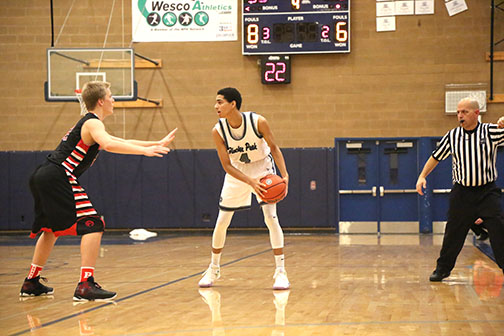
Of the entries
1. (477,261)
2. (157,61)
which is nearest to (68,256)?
(477,261)

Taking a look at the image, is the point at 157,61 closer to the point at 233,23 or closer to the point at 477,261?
the point at 233,23

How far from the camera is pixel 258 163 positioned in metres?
6.22

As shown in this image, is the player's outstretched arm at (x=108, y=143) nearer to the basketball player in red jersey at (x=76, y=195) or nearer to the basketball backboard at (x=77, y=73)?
the basketball player in red jersey at (x=76, y=195)

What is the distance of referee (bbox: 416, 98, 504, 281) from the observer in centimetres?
608

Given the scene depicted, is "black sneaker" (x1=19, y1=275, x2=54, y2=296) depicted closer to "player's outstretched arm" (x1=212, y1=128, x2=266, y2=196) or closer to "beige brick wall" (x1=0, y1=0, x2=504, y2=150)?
"player's outstretched arm" (x1=212, y1=128, x2=266, y2=196)

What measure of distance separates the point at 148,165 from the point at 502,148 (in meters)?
8.09

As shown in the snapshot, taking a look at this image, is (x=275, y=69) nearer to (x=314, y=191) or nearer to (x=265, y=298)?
(x=314, y=191)

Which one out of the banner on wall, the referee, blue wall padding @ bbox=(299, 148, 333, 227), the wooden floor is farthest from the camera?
the banner on wall

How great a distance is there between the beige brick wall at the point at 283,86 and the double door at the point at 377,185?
37 cm

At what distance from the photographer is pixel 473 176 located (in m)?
6.16

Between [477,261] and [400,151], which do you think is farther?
[400,151]

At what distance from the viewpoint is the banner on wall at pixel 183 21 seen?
622 inches

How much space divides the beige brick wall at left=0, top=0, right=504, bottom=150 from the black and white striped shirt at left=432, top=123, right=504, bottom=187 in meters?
9.26

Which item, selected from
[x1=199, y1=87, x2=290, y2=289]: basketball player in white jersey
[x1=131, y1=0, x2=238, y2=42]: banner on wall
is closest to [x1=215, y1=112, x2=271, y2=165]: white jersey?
[x1=199, y1=87, x2=290, y2=289]: basketball player in white jersey
